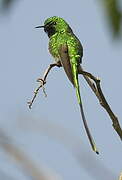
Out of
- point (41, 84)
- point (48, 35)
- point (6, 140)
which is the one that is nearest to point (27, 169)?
point (6, 140)

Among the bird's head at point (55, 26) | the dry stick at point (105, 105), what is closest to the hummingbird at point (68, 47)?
the bird's head at point (55, 26)

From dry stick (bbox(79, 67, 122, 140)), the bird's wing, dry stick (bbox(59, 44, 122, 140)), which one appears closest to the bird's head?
the bird's wing

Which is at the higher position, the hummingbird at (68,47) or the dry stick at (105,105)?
the hummingbird at (68,47)

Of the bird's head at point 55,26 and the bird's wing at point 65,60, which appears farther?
the bird's head at point 55,26

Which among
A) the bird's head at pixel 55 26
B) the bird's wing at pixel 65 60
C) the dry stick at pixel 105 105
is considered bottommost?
the dry stick at pixel 105 105

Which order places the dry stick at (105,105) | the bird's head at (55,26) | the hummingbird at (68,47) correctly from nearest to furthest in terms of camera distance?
1. the dry stick at (105,105)
2. the hummingbird at (68,47)
3. the bird's head at (55,26)

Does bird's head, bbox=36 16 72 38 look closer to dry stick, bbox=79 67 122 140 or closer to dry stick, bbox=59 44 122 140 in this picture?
dry stick, bbox=59 44 122 140

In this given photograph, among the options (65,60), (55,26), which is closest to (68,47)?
(65,60)

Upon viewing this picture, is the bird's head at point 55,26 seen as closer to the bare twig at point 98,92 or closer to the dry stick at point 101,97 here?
the bare twig at point 98,92
